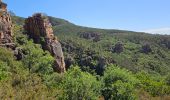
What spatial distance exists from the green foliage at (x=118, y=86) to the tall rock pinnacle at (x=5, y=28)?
23.3 m

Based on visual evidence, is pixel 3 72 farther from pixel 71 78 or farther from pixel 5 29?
pixel 5 29

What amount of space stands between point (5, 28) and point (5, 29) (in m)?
0.20

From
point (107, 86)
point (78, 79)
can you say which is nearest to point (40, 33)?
point (107, 86)

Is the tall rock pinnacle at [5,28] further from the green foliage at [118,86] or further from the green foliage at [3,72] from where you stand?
the green foliage at [118,86]

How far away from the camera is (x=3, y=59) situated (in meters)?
64.7

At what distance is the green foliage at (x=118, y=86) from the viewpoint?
51.9 meters

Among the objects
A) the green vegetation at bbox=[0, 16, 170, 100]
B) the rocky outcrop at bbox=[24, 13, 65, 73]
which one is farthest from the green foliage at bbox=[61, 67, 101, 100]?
the rocky outcrop at bbox=[24, 13, 65, 73]

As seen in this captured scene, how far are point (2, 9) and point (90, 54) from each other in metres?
47.7

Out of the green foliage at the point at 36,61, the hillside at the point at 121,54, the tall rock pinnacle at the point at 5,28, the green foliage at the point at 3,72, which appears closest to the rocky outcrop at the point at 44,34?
the green foliage at the point at 36,61

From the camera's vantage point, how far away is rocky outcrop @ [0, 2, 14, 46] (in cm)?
7081

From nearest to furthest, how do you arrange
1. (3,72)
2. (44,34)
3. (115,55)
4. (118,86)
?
(3,72)
(118,86)
(44,34)
(115,55)

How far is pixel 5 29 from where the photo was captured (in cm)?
7206

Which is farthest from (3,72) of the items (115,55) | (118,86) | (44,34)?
(115,55)

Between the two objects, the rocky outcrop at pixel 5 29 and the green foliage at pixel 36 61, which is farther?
the rocky outcrop at pixel 5 29
